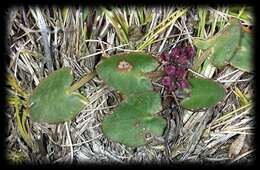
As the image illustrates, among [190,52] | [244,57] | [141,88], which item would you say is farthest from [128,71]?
[244,57]

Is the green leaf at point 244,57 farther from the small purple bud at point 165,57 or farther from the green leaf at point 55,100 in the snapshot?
the green leaf at point 55,100

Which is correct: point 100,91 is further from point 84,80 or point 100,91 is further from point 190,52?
point 190,52

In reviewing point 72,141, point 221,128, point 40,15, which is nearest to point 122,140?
point 72,141

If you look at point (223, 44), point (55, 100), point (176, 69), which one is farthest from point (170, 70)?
point (55, 100)

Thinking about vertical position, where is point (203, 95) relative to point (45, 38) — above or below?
below

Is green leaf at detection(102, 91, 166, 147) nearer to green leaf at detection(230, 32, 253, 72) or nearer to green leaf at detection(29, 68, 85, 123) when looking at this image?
green leaf at detection(29, 68, 85, 123)

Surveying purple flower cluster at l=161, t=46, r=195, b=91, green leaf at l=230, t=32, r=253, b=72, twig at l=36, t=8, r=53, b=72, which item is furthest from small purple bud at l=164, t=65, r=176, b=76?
twig at l=36, t=8, r=53, b=72

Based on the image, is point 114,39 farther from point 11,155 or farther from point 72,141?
point 11,155
